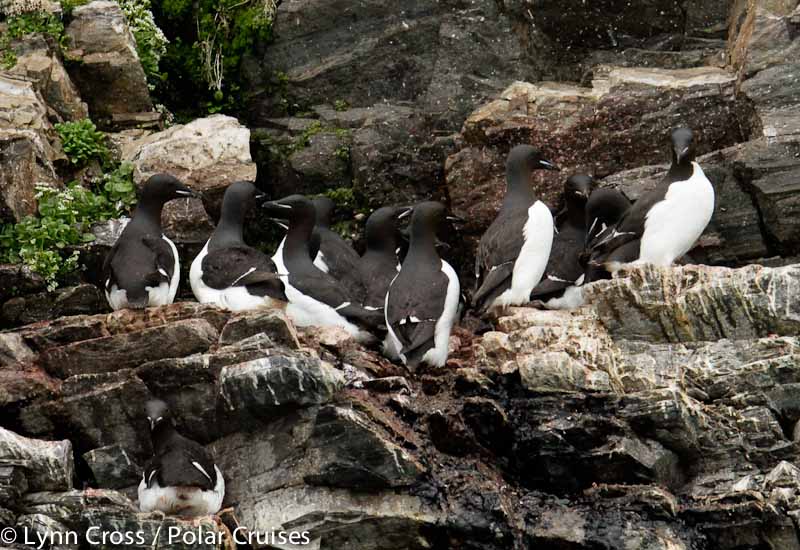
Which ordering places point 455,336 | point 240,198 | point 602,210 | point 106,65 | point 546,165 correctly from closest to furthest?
1. point 455,336
2. point 602,210
3. point 240,198
4. point 546,165
5. point 106,65

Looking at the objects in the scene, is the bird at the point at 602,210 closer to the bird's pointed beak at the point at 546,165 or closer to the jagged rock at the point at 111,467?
the bird's pointed beak at the point at 546,165

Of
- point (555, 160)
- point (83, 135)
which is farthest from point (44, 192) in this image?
point (555, 160)

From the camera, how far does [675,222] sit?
11.5m

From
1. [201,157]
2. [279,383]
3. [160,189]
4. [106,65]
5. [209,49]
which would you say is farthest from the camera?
[209,49]

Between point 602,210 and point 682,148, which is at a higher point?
point 682,148

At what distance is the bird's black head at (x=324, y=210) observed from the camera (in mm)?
13125

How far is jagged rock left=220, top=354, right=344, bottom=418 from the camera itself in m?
9.66

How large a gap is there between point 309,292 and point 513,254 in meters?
1.45

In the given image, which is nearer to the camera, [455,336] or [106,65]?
[455,336]

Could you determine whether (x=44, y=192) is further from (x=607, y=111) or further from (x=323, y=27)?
(x=607, y=111)

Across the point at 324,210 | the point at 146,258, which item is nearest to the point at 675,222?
the point at 324,210

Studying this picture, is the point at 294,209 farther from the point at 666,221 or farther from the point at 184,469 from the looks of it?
the point at 184,469

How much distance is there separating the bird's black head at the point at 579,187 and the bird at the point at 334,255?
1679 mm

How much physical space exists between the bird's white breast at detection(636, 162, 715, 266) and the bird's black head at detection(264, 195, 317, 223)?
2.45m
